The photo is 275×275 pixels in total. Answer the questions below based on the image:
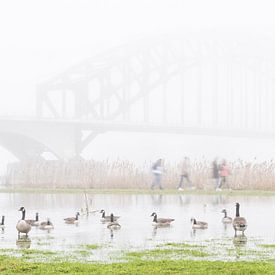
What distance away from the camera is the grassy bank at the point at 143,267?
9.92m

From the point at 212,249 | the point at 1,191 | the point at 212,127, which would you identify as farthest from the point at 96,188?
the point at 212,127

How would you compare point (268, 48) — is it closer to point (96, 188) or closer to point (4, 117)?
point (4, 117)

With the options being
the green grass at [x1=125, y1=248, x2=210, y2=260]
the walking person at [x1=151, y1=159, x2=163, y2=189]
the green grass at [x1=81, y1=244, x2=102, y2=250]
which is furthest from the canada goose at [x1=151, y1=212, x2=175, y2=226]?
the walking person at [x1=151, y1=159, x2=163, y2=189]

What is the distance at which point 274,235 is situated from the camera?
15.1 metres

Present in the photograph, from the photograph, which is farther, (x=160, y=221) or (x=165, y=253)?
(x=160, y=221)

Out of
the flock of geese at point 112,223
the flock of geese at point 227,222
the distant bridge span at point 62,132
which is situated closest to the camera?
the flock of geese at point 112,223

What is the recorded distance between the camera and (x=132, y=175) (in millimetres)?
34156

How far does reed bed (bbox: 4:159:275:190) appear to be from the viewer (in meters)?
32.2

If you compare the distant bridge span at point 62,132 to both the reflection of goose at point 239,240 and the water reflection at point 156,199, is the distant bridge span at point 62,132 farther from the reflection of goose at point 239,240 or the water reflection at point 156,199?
the reflection of goose at point 239,240

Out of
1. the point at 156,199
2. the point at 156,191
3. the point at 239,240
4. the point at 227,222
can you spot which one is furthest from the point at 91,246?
the point at 156,191

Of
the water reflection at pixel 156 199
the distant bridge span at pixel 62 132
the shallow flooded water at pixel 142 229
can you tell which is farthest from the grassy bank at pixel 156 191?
the distant bridge span at pixel 62 132

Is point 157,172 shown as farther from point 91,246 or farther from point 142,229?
point 91,246

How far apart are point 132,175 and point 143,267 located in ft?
78.3

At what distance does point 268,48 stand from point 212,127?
1775 centimetres
